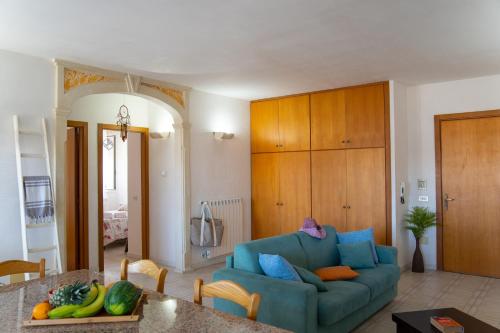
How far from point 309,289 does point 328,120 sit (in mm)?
3325

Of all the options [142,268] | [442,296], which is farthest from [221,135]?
[142,268]

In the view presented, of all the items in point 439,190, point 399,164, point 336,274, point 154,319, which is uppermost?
point 399,164

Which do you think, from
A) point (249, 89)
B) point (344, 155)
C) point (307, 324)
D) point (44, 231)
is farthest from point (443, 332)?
point (249, 89)

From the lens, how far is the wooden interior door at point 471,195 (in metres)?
4.91

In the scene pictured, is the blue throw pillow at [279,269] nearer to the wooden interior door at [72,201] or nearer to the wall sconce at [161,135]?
the wall sconce at [161,135]

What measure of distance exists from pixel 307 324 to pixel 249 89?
362cm

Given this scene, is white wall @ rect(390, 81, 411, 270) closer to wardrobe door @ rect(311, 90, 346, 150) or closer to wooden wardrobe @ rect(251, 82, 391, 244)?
wooden wardrobe @ rect(251, 82, 391, 244)

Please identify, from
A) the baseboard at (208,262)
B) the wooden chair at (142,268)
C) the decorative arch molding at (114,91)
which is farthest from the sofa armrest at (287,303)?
the baseboard at (208,262)

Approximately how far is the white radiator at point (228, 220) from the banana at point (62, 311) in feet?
13.7

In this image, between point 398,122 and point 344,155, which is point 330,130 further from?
point 398,122

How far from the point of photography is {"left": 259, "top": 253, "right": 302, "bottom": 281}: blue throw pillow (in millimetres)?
2986

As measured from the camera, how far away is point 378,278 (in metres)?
3.57

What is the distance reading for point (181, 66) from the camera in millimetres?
4262

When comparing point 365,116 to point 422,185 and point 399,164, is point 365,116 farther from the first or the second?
point 422,185
